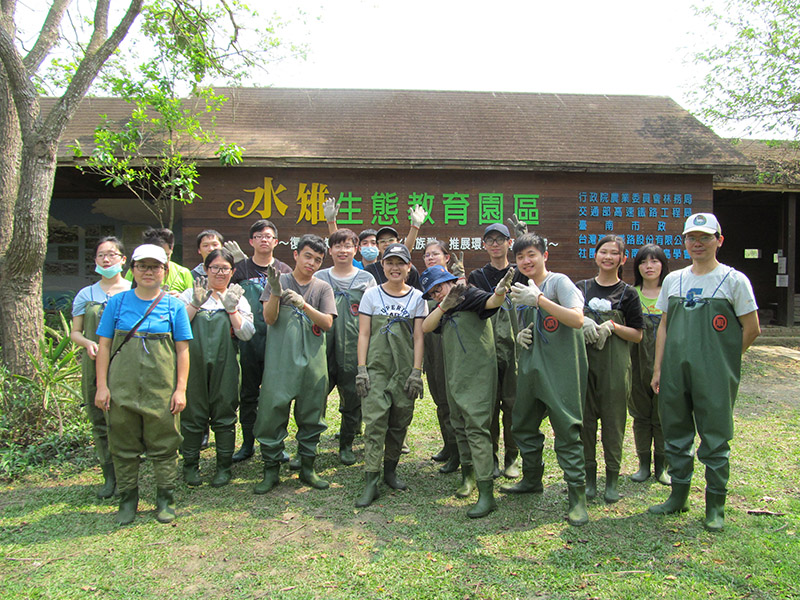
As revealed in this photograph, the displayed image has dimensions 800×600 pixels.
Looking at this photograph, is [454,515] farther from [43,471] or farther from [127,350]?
[43,471]

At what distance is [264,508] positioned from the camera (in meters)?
3.92

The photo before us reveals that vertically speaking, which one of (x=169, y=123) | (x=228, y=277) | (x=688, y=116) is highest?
(x=688, y=116)

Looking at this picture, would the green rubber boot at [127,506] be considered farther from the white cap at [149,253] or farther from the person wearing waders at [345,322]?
the person wearing waders at [345,322]

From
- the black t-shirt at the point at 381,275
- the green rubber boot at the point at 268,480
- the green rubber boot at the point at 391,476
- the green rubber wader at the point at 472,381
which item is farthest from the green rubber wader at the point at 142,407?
the black t-shirt at the point at 381,275

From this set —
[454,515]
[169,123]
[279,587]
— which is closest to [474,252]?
[169,123]

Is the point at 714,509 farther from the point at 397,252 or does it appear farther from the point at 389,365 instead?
the point at 397,252

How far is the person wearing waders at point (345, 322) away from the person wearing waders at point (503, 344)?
42.1 inches

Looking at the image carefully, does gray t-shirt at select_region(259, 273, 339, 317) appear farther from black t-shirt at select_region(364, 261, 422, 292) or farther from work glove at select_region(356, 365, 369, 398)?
black t-shirt at select_region(364, 261, 422, 292)

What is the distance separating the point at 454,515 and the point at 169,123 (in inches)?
313

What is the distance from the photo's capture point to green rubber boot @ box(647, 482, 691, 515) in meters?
3.75

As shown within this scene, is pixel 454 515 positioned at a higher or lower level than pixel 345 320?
lower

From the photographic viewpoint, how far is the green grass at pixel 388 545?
9.55ft

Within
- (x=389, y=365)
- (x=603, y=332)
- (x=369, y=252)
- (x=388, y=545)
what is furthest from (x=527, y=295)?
(x=369, y=252)

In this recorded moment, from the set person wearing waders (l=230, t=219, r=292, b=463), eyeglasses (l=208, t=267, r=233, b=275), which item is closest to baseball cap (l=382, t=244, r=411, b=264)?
person wearing waders (l=230, t=219, r=292, b=463)
